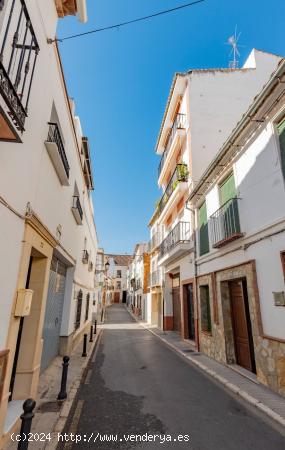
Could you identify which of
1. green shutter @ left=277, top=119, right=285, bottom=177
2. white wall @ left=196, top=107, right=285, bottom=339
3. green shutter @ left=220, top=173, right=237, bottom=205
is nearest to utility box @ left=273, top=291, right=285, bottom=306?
white wall @ left=196, top=107, right=285, bottom=339

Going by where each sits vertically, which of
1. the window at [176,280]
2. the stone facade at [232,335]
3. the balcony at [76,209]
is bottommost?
the stone facade at [232,335]

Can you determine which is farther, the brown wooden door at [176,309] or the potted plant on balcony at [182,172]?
the brown wooden door at [176,309]

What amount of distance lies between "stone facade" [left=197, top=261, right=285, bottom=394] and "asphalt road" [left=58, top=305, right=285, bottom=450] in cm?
110

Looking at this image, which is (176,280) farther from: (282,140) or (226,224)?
(282,140)

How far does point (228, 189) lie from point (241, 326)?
4.57m

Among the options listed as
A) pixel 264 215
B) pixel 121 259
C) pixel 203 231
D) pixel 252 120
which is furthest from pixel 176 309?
pixel 121 259

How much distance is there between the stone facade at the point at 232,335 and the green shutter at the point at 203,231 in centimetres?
118

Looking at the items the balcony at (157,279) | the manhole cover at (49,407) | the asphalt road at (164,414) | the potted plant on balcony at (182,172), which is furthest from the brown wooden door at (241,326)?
the balcony at (157,279)

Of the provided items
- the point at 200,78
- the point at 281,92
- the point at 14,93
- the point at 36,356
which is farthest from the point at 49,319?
the point at 200,78

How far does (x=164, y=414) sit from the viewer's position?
180 inches

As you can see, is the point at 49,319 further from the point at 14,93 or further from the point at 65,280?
the point at 14,93

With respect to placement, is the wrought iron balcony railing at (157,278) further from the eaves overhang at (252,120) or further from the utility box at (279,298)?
the utility box at (279,298)

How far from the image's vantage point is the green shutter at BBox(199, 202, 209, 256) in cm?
1006

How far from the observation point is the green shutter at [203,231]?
1006 cm
